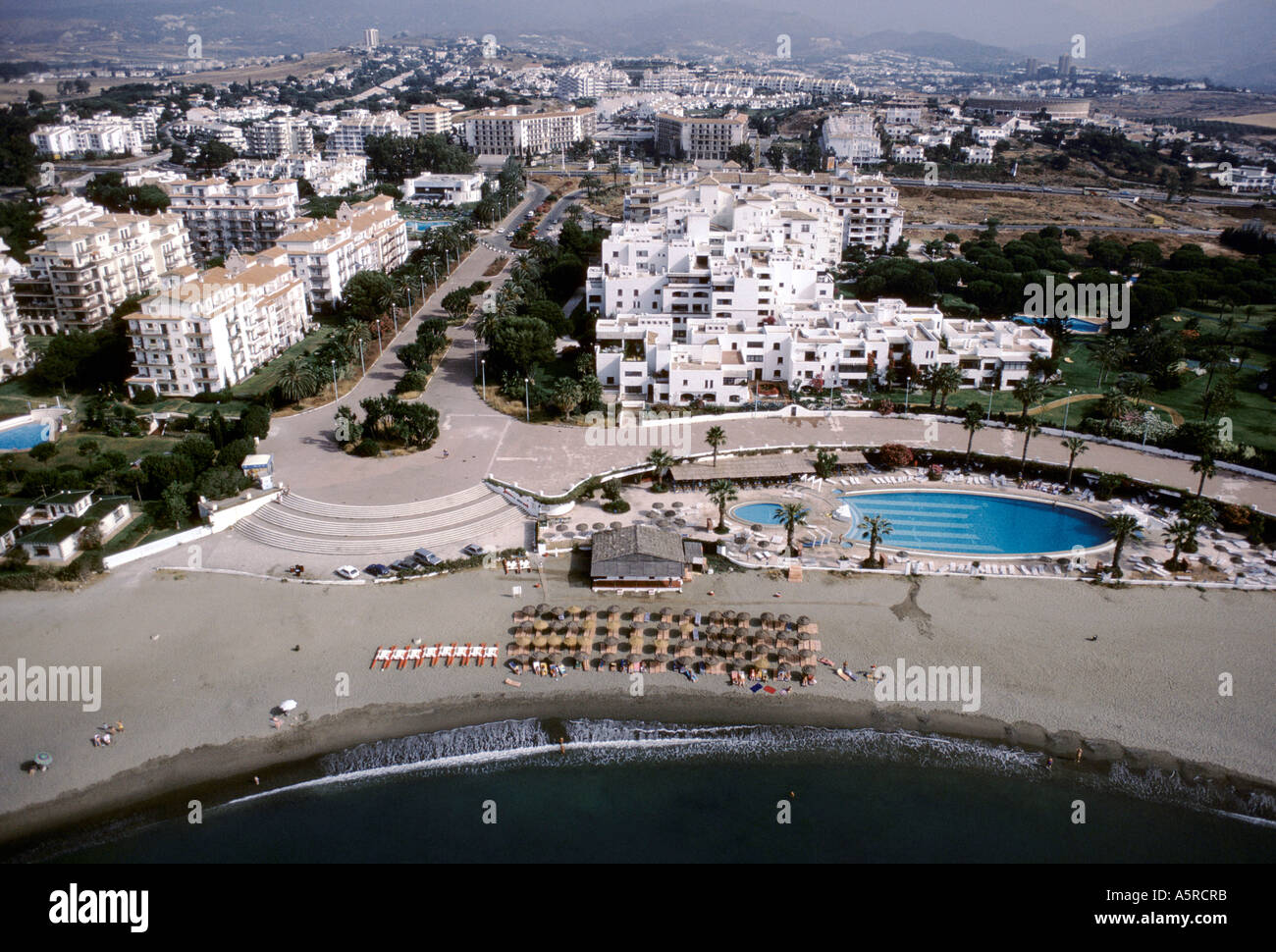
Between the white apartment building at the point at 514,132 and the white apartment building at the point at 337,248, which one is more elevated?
the white apartment building at the point at 514,132

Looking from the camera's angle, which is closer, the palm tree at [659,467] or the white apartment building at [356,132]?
the palm tree at [659,467]

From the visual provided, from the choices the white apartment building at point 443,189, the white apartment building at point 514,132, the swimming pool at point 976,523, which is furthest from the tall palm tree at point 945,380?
the white apartment building at point 514,132

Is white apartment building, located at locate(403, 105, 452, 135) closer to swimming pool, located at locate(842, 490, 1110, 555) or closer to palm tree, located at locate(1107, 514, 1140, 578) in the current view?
swimming pool, located at locate(842, 490, 1110, 555)

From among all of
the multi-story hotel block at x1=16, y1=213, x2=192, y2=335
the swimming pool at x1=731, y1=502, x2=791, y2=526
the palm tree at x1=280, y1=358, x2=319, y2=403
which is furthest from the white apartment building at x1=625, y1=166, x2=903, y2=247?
the swimming pool at x1=731, y1=502, x2=791, y2=526

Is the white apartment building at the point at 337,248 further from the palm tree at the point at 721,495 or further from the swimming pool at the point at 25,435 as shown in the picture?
the palm tree at the point at 721,495

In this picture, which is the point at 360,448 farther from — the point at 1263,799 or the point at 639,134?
the point at 639,134

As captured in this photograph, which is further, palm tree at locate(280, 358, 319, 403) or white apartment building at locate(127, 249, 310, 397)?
white apartment building at locate(127, 249, 310, 397)
